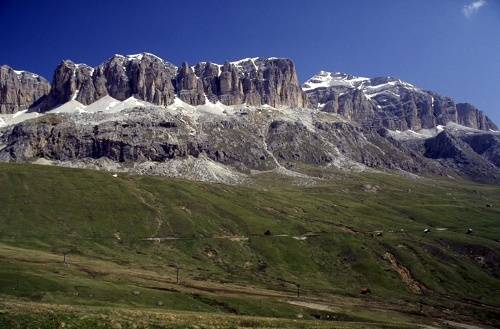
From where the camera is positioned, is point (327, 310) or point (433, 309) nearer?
point (327, 310)

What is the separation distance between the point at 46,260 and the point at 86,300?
63057mm

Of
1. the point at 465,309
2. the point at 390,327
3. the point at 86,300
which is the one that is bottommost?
the point at 465,309

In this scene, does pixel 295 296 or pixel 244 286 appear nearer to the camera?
pixel 295 296

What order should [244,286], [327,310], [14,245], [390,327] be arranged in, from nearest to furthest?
[390,327] → [327,310] → [244,286] → [14,245]

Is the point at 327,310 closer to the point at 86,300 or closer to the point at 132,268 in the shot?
the point at 86,300

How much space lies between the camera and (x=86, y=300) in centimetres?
9556

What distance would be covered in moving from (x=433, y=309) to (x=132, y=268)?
9732 centimetres

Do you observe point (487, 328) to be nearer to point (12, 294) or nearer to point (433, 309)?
point (433, 309)

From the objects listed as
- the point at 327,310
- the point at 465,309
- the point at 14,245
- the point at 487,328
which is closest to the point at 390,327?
the point at 327,310

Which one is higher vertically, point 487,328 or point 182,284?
point 182,284

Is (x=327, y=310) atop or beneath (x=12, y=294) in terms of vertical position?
beneath

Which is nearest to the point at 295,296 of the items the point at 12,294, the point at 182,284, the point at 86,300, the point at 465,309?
the point at 182,284

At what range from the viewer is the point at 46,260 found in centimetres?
15175

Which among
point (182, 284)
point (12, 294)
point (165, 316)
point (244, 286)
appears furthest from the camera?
point (244, 286)
